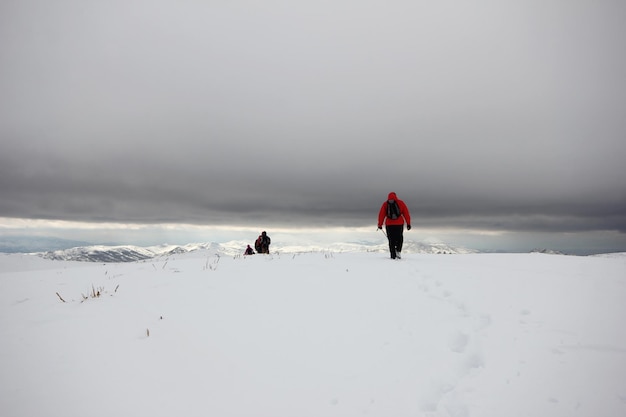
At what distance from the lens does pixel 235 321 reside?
462cm

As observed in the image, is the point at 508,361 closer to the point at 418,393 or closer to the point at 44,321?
the point at 418,393

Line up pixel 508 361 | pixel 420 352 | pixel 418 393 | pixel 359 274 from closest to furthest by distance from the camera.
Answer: pixel 418 393 → pixel 508 361 → pixel 420 352 → pixel 359 274

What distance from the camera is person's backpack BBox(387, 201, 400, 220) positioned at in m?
12.5

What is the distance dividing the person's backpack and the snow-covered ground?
6.03m

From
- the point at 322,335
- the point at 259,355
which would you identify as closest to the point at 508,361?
the point at 322,335

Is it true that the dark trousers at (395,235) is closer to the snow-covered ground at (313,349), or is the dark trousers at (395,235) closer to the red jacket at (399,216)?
the red jacket at (399,216)

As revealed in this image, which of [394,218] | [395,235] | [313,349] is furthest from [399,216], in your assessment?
[313,349]

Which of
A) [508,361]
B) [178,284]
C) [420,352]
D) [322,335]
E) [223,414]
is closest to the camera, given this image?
[223,414]

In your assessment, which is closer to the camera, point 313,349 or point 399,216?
point 313,349

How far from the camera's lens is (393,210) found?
1260 cm

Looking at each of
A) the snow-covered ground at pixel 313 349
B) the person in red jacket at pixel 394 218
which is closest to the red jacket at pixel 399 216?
the person in red jacket at pixel 394 218

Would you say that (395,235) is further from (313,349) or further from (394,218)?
(313,349)

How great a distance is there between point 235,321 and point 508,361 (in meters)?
3.95

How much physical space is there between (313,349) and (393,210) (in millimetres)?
9471
